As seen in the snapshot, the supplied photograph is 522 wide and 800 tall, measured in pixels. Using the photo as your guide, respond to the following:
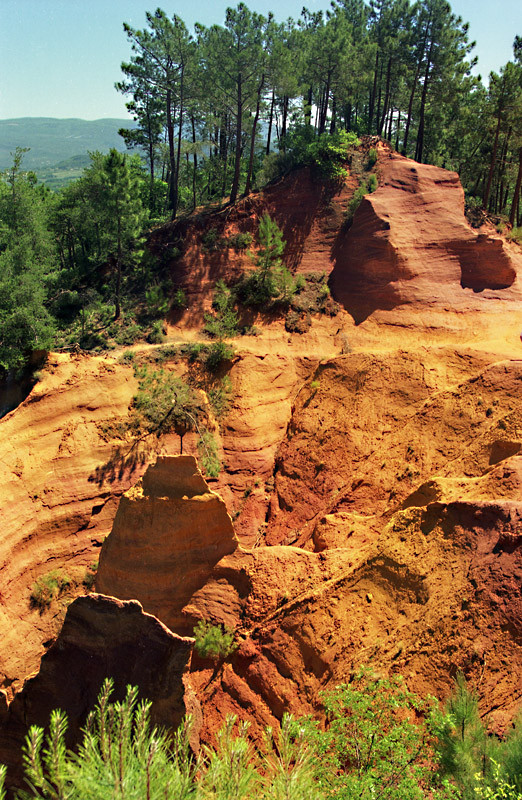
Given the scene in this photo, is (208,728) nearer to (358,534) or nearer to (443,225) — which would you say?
(358,534)

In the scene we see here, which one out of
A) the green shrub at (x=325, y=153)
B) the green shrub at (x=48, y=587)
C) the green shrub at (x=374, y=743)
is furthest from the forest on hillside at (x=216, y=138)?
the green shrub at (x=374, y=743)

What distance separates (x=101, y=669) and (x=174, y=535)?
3688mm

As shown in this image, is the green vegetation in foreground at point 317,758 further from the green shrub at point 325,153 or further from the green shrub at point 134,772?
the green shrub at point 325,153

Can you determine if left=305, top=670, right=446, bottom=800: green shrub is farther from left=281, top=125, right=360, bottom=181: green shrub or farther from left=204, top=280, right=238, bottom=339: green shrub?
left=281, top=125, right=360, bottom=181: green shrub

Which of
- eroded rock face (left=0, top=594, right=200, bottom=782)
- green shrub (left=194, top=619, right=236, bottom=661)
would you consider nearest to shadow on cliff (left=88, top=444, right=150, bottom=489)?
green shrub (left=194, top=619, right=236, bottom=661)

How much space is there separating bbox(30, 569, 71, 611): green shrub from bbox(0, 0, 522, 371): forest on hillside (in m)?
7.77

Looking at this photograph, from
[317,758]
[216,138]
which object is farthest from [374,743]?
[216,138]

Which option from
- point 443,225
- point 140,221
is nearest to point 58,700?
point 140,221

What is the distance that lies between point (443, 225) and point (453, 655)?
20527mm

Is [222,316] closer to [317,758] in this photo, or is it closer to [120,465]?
[120,465]

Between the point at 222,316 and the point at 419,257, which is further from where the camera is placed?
the point at 222,316

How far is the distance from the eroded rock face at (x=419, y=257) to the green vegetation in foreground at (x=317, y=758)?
56.9 feet

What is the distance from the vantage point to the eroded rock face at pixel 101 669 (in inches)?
314

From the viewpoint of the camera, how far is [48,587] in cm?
1470
